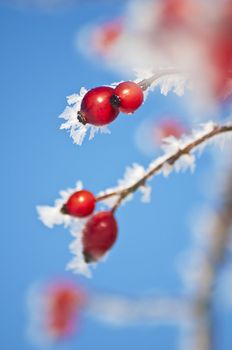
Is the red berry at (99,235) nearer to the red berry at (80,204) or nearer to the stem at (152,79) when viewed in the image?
the red berry at (80,204)

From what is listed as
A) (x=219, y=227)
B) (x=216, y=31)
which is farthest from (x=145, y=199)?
(x=219, y=227)

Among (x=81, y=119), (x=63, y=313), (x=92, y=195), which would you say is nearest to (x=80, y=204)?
(x=92, y=195)

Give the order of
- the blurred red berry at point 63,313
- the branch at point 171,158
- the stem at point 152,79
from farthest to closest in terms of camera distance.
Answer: the blurred red berry at point 63,313 → the branch at point 171,158 → the stem at point 152,79

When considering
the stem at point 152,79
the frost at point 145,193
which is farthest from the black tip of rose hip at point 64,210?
the stem at point 152,79

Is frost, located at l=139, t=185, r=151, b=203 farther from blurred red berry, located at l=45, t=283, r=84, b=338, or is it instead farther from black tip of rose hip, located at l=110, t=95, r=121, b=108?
blurred red berry, located at l=45, t=283, r=84, b=338

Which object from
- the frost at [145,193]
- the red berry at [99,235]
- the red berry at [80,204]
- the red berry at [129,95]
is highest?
the red berry at [129,95]

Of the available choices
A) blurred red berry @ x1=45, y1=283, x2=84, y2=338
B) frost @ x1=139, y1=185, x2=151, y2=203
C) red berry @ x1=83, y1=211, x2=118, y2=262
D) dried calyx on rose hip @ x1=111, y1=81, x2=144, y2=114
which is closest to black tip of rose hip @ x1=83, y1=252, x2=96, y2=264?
red berry @ x1=83, y1=211, x2=118, y2=262
